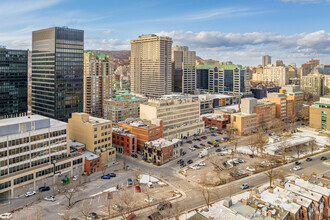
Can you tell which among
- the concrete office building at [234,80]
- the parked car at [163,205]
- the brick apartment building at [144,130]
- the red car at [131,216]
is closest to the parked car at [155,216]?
the red car at [131,216]

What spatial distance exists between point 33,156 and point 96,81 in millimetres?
71887

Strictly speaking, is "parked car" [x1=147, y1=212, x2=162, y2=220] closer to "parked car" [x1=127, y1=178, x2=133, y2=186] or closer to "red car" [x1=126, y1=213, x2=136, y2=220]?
"red car" [x1=126, y1=213, x2=136, y2=220]

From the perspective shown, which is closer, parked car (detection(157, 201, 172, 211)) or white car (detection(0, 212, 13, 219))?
white car (detection(0, 212, 13, 219))

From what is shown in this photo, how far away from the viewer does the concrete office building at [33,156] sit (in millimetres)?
50312

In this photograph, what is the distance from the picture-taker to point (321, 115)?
105250mm

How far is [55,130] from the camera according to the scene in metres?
58.3

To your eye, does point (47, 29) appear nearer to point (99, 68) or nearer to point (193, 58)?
point (99, 68)

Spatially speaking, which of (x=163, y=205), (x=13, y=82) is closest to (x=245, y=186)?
(x=163, y=205)

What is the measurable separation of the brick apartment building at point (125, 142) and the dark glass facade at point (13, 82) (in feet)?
142

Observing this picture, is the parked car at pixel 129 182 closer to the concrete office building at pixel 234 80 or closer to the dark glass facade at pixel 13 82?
the dark glass facade at pixel 13 82

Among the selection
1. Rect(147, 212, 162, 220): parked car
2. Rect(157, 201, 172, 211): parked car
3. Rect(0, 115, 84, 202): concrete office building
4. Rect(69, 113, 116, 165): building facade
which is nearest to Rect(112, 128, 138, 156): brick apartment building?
Rect(69, 113, 116, 165): building facade

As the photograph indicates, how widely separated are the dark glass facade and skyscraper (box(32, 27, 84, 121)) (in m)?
4.46

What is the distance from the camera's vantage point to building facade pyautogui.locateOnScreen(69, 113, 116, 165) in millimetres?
67875

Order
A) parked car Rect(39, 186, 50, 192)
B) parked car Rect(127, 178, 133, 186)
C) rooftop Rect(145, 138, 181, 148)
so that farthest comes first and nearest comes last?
rooftop Rect(145, 138, 181, 148) → parked car Rect(127, 178, 133, 186) → parked car Rect(39, 186, 50, 192)
